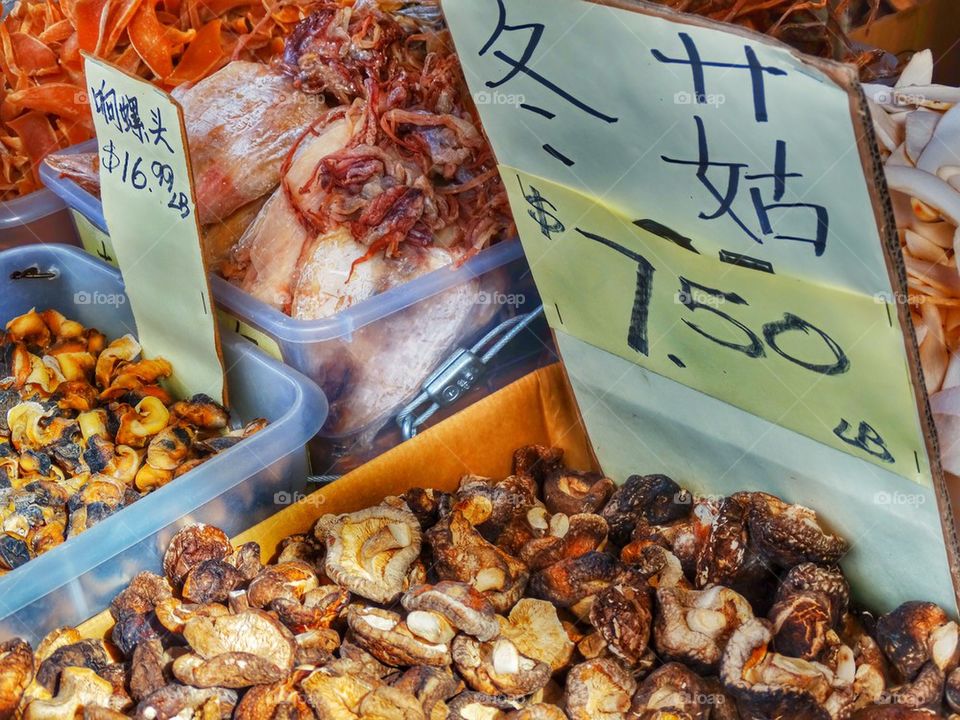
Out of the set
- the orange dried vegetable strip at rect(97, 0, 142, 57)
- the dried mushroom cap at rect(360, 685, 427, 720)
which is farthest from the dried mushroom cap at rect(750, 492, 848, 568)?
the orange dried vegetable strip at rect(97, 0, 142, 57)

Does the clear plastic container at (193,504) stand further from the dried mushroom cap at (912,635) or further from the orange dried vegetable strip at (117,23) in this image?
the dried mushroom cap at (912,635)

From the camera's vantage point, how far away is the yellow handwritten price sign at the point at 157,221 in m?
1.51

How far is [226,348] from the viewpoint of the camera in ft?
5.71

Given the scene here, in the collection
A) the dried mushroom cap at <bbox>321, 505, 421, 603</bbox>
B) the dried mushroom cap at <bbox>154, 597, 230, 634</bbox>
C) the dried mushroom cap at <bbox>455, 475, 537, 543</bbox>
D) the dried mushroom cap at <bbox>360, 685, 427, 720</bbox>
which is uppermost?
the dried mushroom cap at <bbox>154, 597, 230, 634</bbox>

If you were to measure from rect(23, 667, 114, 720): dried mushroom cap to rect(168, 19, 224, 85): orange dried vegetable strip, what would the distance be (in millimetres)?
1682

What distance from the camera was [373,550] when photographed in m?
1.27

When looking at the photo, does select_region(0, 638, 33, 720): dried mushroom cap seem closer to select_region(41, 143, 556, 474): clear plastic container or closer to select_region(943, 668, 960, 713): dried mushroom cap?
select_region(41, 143, 556, 474): clear plastic container

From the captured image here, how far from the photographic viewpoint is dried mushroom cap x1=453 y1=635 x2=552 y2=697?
1.09m

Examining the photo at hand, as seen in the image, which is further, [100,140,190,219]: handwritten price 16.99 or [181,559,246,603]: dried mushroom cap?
[100,140,190,219]: handwritten price 16.99

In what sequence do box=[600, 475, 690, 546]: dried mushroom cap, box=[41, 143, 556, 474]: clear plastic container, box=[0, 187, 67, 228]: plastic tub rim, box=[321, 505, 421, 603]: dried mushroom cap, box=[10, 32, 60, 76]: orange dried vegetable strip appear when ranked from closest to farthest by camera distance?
1. box=[321, 505, 421, 603]: dried mushroom cap
2. box=[600, 475, 690, 546]: dried mushroom cap
3. box=[41, 143, 556, 474]: clear plastic container
4. box=[0, 187, 67, 228]: plastic tub rim
5. box=[10, 32, 60, 76]: orange dried vegetable strip

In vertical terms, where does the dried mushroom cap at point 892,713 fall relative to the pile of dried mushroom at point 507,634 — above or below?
below

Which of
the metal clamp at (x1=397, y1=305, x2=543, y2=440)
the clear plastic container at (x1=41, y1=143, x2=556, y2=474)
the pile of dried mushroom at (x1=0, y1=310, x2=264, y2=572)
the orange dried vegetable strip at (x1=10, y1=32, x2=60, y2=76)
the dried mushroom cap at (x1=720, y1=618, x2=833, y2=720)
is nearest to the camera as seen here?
the dried mushroom cap at (x1=720, y1=618, x2=833, y2=720)

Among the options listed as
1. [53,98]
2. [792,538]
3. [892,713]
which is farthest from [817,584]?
[53,98]

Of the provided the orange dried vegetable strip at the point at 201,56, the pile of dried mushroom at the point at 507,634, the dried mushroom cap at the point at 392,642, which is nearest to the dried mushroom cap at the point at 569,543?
the pile of dried mushroom at the point at 507,634
